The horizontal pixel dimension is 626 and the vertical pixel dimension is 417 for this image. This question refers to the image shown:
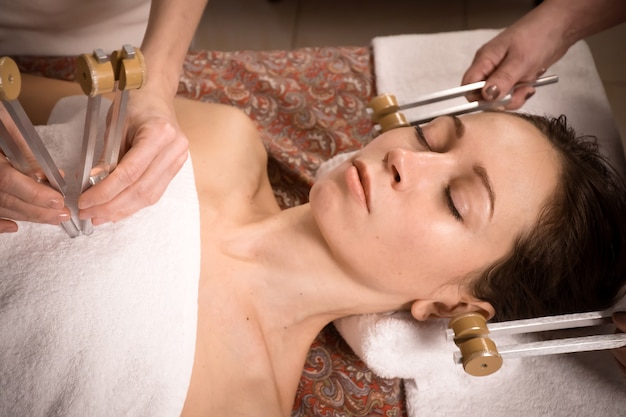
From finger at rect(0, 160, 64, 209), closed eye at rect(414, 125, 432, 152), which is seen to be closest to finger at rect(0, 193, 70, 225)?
finger at rect(0, 160, 64, 209)

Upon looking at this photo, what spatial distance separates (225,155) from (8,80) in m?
0.74

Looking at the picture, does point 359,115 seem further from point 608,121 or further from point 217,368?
point 217,368

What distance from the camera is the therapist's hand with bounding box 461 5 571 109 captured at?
1.45 meters

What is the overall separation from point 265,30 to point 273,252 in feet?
5.89

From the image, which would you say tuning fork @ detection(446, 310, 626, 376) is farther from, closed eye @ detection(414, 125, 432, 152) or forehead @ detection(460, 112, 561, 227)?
closed eye @ detection(414, 125, 432, 152)

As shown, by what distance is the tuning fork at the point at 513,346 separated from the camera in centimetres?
114

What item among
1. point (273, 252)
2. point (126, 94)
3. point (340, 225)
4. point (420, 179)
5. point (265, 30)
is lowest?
point (265, 30)

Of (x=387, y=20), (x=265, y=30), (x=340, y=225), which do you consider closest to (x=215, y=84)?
(x=340, y=225)

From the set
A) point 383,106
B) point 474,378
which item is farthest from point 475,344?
point 383,106

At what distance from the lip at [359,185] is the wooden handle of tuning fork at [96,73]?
0.50 metres

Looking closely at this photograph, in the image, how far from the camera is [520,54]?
57.1 inches

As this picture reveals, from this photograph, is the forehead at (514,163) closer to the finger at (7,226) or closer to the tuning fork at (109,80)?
the tuning fork at (109,80)

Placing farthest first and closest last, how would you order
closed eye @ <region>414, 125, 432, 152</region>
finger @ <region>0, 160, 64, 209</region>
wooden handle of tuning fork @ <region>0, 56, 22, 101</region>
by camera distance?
closed eye @ <region>414, 125, 432, 152</region> → finger @ <region>0, 160, 64, 209</region> → wooden handle of tuning fork @ <region>0, 56, 22, 101</region>

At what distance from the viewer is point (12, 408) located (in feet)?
3.22
